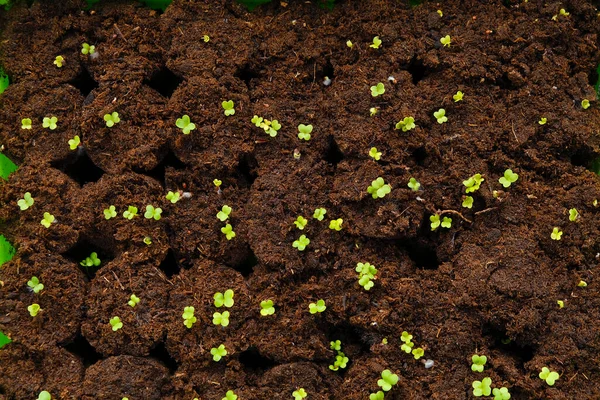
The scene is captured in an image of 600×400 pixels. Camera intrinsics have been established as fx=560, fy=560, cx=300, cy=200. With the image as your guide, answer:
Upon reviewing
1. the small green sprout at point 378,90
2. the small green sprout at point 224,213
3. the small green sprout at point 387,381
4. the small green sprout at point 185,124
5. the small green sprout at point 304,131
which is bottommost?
the small green sprout at point 387,381

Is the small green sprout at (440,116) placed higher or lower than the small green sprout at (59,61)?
lower

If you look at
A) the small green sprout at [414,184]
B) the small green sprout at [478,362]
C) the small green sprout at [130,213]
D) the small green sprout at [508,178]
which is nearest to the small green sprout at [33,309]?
the small green sprout at [130,213]

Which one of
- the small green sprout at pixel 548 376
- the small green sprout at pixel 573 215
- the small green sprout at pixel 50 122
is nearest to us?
the small green sprout at pixel 548 376

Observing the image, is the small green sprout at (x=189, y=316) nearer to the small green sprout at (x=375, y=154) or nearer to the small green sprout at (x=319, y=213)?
the small green sprout at (x=319, y=213)

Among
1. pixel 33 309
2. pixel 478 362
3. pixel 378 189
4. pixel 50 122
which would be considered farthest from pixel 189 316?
pixel 478 362

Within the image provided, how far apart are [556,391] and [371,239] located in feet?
2.66

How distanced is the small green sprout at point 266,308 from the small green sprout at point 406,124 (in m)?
0.79

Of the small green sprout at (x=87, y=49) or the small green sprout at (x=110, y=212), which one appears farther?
the small green sprout at (x=87, y=49)

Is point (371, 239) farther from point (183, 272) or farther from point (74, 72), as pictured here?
point (74, 72)

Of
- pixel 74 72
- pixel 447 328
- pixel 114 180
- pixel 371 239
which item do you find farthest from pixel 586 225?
pixel 74 72

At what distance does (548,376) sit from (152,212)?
4.87 feet

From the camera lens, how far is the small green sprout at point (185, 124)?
205 cm

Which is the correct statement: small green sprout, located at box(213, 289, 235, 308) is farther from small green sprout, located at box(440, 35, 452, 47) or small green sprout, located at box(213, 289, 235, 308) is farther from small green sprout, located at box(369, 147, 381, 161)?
small green sprout, located at box(440, 35, 452, 47)

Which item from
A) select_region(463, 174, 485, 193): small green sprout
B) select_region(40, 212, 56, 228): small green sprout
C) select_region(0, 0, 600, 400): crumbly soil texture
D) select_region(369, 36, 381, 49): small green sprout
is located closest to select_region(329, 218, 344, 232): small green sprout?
select_region(0, 0, 600, 400): crumbly soil texture
